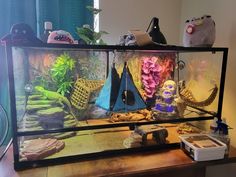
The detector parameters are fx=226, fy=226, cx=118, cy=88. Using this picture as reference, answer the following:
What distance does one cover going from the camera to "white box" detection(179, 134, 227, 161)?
3.09 ft

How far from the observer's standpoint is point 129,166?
2.94ft

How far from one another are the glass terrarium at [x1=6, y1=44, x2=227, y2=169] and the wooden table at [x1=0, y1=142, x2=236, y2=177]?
0.04 meters

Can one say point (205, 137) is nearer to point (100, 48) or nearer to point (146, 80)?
point (146, 80)

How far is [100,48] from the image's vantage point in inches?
35.8

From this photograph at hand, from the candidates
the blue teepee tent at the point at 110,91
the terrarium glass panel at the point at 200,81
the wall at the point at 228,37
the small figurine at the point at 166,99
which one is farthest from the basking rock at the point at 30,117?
the wall at the point at 228,37

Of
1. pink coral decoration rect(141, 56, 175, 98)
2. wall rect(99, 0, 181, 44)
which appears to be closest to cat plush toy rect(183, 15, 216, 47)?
pink coral decoration rect(141, 56, 175, 98)

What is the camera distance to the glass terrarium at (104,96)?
0.88 metres

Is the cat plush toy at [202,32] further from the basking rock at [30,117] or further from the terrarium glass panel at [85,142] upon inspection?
the basking rock at [30,117]

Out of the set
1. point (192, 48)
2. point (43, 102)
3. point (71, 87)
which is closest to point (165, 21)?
point (192, 48)

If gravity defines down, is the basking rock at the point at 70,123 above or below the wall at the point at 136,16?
below

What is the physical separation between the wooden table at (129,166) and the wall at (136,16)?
82 centimetres

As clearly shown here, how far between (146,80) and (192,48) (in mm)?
259

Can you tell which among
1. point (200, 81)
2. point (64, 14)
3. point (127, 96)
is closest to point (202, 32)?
point (200, 81)

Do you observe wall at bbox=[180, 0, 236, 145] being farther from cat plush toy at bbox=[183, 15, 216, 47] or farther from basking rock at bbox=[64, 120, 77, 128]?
basking rock at bbox=[64, 120, 77, 128]
